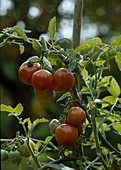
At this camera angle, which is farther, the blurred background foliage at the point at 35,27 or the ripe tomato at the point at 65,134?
the blurred background foliage at the point at 35,27

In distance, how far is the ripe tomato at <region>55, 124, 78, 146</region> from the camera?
64 cm

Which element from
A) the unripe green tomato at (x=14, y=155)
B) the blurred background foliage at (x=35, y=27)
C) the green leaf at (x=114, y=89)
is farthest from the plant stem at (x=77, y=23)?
the blurred background foliage at (x=35, y=27)

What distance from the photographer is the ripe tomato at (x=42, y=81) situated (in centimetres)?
60

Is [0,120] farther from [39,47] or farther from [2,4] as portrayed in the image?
[39,47]

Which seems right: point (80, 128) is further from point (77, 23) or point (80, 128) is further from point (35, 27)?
point (35, 27)

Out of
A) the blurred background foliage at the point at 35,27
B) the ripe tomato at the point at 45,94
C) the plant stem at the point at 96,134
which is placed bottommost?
the plant stem at the point at 96,134

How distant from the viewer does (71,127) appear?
0.66 meters

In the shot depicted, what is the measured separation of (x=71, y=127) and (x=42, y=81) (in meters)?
0.10

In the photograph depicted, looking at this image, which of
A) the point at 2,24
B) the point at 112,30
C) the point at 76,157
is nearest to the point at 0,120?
the point at 2,24

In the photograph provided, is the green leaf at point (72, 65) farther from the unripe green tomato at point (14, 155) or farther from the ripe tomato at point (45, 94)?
the unripe green tomato at point (14, 155)

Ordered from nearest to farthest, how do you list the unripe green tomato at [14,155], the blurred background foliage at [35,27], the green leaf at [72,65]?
the green leaf at [72,65] < the unripe green tomato at [14,155] < the blurred background foliage at [35,27]

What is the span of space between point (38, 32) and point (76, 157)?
11.2ft

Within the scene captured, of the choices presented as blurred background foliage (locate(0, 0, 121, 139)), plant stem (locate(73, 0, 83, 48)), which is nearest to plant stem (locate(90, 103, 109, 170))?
plant stem (locate(73, 0, 83, 48))

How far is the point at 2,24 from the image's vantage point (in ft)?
12.9
